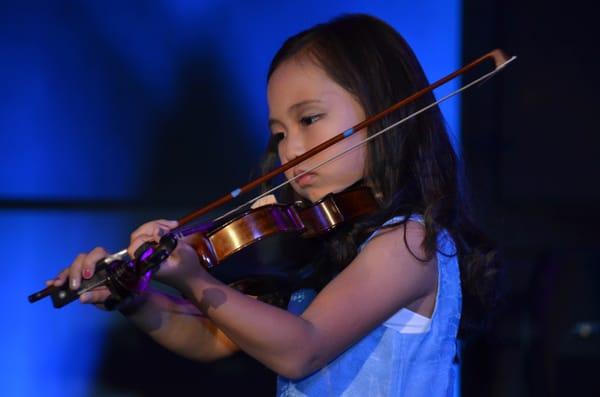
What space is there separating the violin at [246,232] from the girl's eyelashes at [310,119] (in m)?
0.05

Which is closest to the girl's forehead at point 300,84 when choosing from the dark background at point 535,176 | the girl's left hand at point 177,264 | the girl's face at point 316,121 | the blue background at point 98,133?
the girl's face at point 316,121

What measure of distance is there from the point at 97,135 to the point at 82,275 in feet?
1.96

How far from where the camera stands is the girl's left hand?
1.01m

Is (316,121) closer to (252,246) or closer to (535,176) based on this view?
(252,246)

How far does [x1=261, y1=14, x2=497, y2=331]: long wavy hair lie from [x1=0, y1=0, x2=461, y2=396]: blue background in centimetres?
37

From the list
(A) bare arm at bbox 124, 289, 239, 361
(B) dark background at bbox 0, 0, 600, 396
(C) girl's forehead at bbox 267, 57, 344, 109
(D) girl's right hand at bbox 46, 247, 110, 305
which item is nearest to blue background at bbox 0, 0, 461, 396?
(B) dark background at bbox 0, 0, 600, 396

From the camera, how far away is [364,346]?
48.1 inches

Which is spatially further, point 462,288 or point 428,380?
point 462,288

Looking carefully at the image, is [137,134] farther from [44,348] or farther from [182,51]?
[44,348]

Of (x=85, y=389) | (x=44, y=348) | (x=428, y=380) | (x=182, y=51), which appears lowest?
(x=428, y=380)

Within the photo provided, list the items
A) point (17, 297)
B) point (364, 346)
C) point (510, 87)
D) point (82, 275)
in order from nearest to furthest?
point (82, 275) → point (364, 346) → point (17, 297) → point (510, 87)

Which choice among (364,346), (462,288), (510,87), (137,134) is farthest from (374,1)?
(364,346)

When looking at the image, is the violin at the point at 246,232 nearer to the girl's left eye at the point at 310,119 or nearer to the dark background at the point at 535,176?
the girl's left eye at the point at 310,119

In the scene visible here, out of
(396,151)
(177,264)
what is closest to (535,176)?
(396,151)
